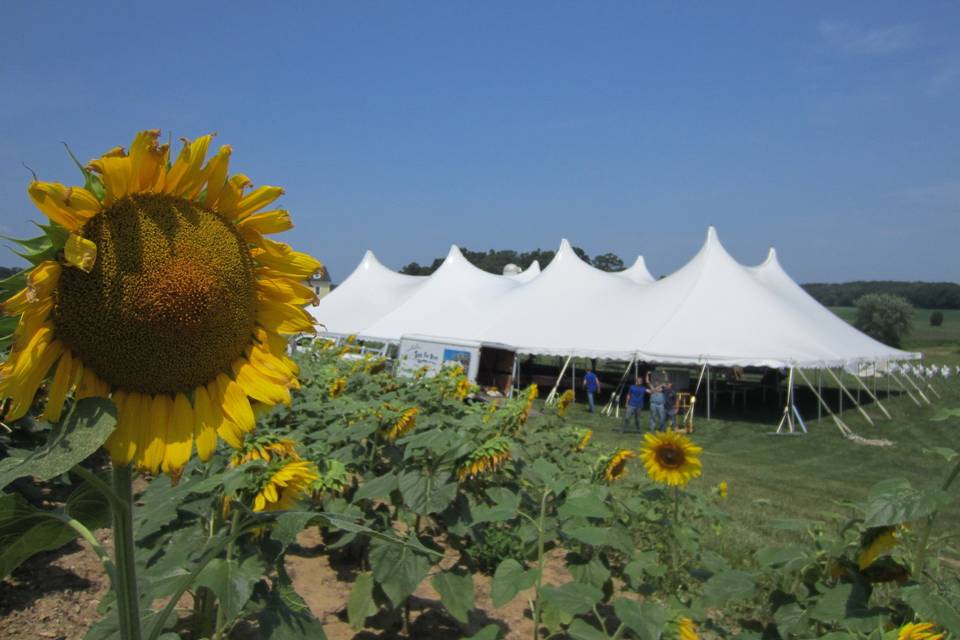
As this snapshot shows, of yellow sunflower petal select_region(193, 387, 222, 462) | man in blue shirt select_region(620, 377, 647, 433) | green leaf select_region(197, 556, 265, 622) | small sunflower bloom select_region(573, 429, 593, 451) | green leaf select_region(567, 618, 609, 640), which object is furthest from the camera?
man in blue shirt select_region(620, 377, 647, 433)

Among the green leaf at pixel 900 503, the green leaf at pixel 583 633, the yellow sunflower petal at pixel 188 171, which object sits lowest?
the green leaf at pixel 583 633

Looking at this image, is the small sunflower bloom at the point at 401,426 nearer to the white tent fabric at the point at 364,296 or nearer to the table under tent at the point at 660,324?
the table under tent at the point at 660,324

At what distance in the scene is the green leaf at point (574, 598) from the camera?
6.77 ft

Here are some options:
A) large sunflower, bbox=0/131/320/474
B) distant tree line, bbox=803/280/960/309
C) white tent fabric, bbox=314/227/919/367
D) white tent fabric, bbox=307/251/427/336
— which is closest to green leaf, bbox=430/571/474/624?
large sunflower, bbox=0/131/320/474

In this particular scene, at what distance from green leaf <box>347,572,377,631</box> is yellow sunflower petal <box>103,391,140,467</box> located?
1.84 m

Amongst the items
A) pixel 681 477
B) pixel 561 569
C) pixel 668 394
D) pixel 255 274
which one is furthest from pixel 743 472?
pixel 255 274

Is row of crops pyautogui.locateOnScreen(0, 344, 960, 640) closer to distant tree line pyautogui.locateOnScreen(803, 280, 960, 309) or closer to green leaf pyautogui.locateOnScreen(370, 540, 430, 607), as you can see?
green leaf pyautogui.locateOnScreen(370, 540, 430, 607)

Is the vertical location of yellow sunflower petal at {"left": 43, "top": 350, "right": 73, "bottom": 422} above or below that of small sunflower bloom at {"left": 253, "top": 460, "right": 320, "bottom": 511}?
above

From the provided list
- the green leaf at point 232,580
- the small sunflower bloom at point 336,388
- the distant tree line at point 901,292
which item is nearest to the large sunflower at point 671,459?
the small sunflower bloom at point 336,388

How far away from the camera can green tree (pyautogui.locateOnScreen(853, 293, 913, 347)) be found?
45.7 m

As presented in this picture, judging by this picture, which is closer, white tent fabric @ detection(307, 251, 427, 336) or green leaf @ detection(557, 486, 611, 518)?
green leaf @ detection(557, 486, 611, 518)

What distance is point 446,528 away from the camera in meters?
2.67

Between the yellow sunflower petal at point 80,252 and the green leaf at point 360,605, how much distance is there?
2018 millimetres

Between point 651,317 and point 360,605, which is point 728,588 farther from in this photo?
point 651,317
